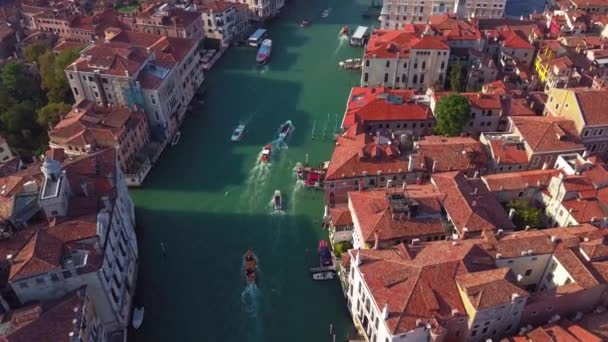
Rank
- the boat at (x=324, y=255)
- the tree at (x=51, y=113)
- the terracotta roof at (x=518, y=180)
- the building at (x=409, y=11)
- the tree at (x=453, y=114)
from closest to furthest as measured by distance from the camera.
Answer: the boat at (x=324, y=255)
the terracotta roof at (x=518, y=180)
the tree at (x=453, y=114)
the tree at (x=51, y=113)
the building at (x=409, y=11)

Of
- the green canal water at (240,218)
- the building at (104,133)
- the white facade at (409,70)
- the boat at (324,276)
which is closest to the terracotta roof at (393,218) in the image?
the boat at (324,276)

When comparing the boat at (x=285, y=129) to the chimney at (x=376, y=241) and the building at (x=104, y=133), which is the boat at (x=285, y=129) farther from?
the chimney at (x=376, y=241)

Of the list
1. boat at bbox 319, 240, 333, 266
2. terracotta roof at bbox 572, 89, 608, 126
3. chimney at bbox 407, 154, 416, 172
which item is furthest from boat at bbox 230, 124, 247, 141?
terracotta roof at bbox 572, 89, 608, 126

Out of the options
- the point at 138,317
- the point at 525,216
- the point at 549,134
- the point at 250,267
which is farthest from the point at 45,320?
the point at 549,134

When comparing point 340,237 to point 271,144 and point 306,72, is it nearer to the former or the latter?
point 271,144

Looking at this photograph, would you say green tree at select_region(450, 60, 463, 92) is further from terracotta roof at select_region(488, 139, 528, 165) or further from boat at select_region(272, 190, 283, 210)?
boat at select_region(272, 190, 283, 210)

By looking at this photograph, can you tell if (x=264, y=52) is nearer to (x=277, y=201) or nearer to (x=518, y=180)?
(x=277, y=201)
